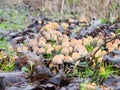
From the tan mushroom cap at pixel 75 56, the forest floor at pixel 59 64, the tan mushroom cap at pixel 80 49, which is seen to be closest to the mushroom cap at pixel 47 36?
the forest floor at pixel 59 64

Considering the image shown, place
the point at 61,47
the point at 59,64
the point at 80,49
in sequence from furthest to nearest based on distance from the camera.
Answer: the point at 61,47, the point at 80,49, the point at 59,64

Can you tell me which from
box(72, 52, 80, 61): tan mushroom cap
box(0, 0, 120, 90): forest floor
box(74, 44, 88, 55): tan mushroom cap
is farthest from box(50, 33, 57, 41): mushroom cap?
box(72, 52, 80, 61): tan mushroom cap

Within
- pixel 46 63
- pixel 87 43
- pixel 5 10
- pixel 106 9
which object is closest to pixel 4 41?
pixel 87 43

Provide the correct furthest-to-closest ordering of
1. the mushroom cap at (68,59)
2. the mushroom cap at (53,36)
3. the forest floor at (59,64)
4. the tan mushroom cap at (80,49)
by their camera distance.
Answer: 1. the mushroom cap at (53,36)
2. the tan mushroom cap at (80,49)
3. the mushroom cap at (68,59)
4. the forest floor at (59,64)

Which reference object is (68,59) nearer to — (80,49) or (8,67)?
(80,49)

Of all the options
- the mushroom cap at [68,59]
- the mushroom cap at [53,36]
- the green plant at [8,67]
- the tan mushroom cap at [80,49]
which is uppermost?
the mushroom cap at [53,36]

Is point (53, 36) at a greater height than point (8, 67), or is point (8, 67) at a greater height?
point (53, 36)

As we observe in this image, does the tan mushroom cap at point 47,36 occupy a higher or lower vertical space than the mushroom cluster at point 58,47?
higher

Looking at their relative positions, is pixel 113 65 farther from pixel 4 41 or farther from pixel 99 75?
pixel 4 41

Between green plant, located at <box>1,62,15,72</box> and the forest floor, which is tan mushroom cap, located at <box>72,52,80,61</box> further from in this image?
green plant, located at <box>1,62,15,72</box>

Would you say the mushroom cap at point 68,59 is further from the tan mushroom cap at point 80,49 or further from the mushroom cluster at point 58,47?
the tan mushroom cap at point 80,49

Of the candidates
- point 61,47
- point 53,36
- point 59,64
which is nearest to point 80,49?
point 61,47
